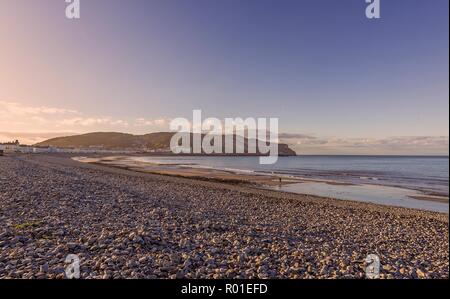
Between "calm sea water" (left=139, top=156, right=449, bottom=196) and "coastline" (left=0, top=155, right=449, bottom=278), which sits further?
"calm sea water" (left=139, top=156, right=449, bottom=196)

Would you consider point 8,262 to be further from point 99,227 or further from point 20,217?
point 20,217

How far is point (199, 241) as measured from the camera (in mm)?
9070

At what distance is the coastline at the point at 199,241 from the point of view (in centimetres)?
688

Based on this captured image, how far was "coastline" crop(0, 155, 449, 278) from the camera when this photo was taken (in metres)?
6.88

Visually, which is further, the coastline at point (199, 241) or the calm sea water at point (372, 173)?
the calm sea water at point (372, 173)

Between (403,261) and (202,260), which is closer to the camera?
(202,260)

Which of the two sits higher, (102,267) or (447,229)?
(102,267)

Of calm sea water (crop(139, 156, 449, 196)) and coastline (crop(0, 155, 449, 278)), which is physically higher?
coastline (crop(0, 155, 449, 278))

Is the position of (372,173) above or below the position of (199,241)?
below

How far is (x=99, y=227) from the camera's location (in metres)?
9.84

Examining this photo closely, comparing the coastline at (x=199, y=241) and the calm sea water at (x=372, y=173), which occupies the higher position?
the coastline at (x=199, y=241)

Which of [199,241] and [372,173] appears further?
[372,173]
